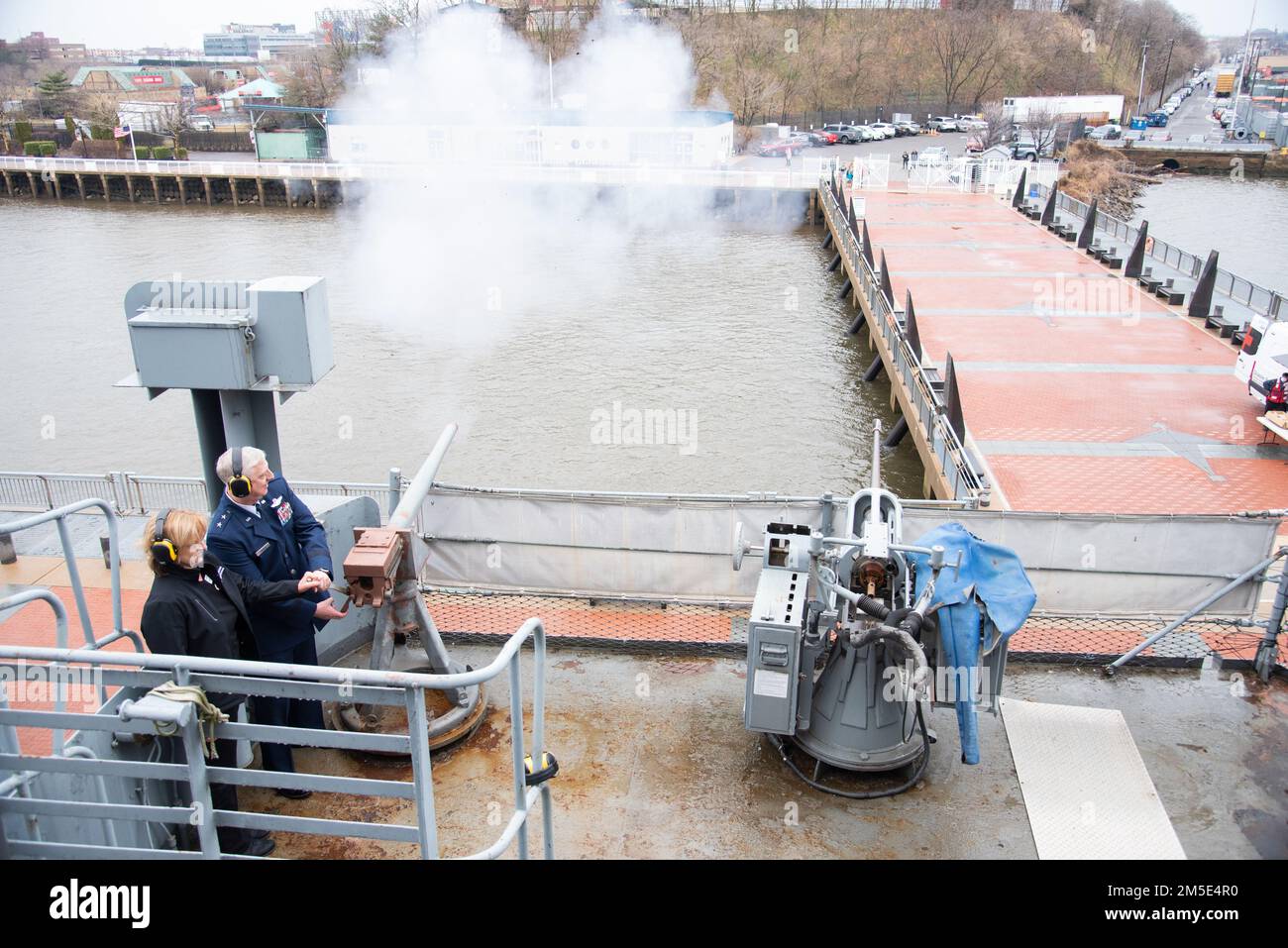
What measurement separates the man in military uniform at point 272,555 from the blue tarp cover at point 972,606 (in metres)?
3.04

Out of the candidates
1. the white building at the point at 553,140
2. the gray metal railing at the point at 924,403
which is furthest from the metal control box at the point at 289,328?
the white building at the point at 553,140

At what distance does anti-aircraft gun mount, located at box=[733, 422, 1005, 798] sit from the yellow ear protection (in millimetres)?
2607

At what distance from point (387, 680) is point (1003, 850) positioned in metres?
3.32

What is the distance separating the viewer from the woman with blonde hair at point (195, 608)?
3947 mm

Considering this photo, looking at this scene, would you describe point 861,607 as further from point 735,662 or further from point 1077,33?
point 1077,33

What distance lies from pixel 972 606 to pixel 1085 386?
13754mm

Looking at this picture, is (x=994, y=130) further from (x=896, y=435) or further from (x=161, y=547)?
(x=161, y=547)

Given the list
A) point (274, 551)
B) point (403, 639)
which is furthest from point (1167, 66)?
point (274, 551)

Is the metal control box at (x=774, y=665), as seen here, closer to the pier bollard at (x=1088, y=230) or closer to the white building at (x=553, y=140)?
the pier bollard at (x=1088, y=230)

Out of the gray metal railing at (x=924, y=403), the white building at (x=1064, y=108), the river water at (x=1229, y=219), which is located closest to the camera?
the gray metal railing at (x=924, y=403)

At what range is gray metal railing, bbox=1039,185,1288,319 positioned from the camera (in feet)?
64.8

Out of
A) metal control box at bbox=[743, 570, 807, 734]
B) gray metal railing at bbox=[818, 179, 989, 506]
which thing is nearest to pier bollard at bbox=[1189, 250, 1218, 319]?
gray metal railing at bbox=[818, 179, 989, 506]
